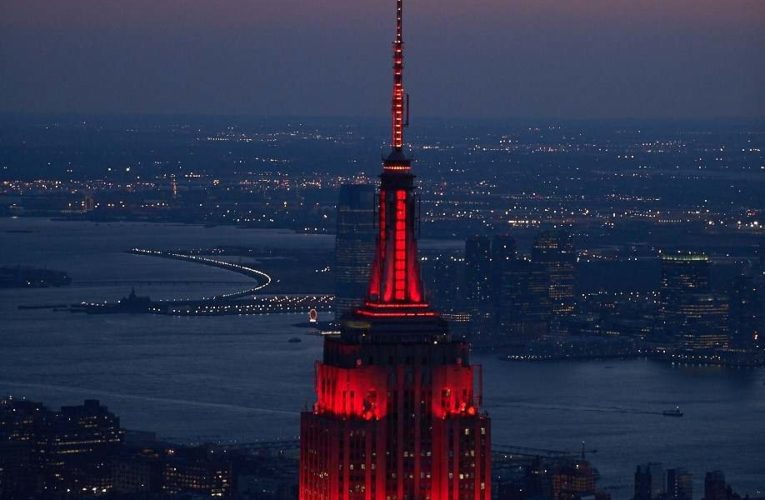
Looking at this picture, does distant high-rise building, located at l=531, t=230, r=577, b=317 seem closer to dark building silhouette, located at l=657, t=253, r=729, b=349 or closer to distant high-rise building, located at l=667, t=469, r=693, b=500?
dark building silhouette, located at l=657, t=253, r=729, b=349

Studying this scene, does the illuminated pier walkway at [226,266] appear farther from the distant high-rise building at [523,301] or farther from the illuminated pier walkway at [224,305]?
the distant high-rise building at [523,301]

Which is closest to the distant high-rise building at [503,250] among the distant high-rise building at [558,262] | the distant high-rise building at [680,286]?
the distant high-rise building at [558,262]

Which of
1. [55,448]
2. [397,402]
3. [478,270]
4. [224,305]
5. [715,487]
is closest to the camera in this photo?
[397,402]

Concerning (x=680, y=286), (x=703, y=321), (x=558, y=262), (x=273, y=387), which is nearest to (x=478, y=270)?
(x=558, y=262)

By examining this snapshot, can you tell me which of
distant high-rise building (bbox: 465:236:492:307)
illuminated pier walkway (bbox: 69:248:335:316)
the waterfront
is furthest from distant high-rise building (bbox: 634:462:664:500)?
illuminated pier walkway (bbox: 69:248:335:316)

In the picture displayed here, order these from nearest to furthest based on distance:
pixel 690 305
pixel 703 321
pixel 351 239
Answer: pixel 703 321, pixel 690 305, pixel 351 239

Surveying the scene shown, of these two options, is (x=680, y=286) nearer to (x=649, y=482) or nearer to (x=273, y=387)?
(x=273, y=387)
